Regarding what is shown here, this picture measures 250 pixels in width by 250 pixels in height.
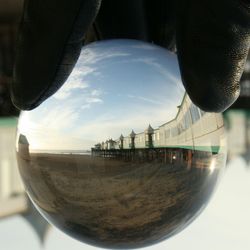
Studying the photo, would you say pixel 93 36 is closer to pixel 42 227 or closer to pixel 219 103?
pixel 219 103

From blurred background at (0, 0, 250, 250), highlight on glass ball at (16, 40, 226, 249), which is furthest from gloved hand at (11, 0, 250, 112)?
blurred background at (0, 0, 250, 250)

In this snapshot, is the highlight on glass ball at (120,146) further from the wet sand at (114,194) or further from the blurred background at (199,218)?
→ the blurred background at (199,218)

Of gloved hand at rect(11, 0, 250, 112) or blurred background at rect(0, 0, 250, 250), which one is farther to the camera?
blurred background at rect(0, 0, 250, 250)

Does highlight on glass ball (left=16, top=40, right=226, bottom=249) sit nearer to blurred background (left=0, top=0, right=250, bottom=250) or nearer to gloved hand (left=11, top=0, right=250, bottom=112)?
gloved hand (left=11, top=0, right=250, bottom=112)

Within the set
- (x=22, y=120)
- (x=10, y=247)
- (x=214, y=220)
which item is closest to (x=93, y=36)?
(x=22, y=120)

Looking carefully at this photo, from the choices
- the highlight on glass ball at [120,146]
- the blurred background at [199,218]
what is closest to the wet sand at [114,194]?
the highlight on glass ball at [120,146]
